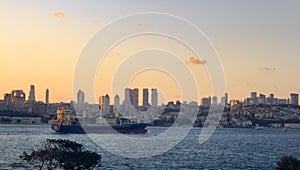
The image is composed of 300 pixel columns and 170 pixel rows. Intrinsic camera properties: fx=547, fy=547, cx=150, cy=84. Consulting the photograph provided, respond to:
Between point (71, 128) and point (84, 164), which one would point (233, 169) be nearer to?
point (84, 164)

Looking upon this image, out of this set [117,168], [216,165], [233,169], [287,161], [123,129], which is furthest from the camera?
[123,129]

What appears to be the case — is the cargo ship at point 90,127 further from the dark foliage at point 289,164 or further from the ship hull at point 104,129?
the dark foliage at point 289,164

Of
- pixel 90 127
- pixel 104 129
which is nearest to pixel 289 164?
pixel 90 127

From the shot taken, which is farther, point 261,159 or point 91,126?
point 91,126

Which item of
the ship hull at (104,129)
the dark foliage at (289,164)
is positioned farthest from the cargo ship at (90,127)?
the dark foliage at (289,164)

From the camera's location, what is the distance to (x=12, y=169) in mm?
45281

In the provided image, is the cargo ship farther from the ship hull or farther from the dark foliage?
the dark foliage

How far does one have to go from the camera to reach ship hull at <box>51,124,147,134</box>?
136 meters

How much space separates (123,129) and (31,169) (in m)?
103

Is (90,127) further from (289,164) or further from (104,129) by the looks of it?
(289,164)

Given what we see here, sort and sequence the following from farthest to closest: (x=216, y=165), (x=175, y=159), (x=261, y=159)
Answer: (x=261, y=159) < (x=175, y=159) < (x=216, y=165)

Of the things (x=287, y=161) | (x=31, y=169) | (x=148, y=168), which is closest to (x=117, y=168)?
(x=148, y=168)

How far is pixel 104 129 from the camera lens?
499 ft

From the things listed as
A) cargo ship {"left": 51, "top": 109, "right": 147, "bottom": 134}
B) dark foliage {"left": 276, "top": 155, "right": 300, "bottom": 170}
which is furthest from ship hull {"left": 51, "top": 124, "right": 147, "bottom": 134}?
dark foliage {"left": 276, "top": 155, "right": 300, "bottom": 170}
